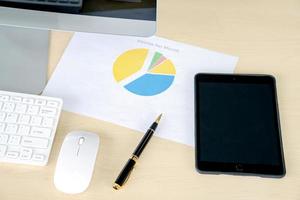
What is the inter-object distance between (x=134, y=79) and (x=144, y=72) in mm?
24

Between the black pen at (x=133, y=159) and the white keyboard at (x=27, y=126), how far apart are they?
4.6 inches

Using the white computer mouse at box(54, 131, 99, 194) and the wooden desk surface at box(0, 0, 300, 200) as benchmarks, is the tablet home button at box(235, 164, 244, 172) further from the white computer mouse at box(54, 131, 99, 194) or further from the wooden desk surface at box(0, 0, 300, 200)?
the white computer mouse at box(54, 131, 99, 194)

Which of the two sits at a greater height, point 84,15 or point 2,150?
point 84,15

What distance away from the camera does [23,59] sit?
0.69 meters

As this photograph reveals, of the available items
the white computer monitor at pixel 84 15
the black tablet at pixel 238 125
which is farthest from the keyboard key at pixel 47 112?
the black tablet at pixel 238 125

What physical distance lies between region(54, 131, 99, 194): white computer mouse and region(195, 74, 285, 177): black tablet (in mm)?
167

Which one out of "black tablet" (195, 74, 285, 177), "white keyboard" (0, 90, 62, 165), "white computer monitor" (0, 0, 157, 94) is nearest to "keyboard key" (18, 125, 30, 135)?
"white keyboard" (0, 90, 62, 165)

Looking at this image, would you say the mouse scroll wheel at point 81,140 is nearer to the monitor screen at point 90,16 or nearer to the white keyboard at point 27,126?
the white keyboard at point 27,126

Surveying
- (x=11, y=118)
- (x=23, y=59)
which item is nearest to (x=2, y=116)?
(x=11, y=118)

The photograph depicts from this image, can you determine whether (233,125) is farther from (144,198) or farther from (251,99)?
(144,198)

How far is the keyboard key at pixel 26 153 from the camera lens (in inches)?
22.7

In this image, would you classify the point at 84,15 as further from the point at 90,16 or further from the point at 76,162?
the point at 76,162

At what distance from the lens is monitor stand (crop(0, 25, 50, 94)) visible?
2.17 feet

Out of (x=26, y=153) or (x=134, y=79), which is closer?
(x=26, y=153)
